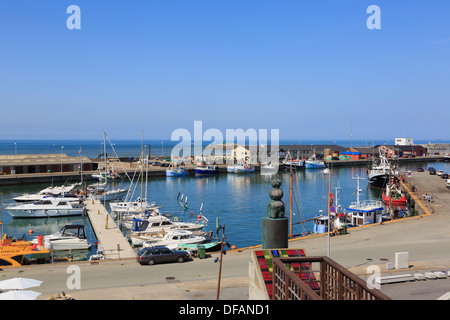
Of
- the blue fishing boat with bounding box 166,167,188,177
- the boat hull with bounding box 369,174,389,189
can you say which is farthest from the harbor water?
the blue fishing boat with bounding box 166,167,188,177

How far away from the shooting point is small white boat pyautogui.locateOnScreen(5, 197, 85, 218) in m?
54.0

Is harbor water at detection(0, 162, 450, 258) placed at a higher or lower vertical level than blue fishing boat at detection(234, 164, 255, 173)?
lower

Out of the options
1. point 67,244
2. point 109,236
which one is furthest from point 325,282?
point 109,236

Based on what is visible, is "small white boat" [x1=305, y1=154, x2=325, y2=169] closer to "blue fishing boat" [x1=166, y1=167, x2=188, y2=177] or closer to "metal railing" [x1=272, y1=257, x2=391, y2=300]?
"blue fishing boat" [x1=166, y1=167, x2=188, y2=177]

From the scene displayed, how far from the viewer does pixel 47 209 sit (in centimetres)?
5459

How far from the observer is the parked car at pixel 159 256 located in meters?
26.8

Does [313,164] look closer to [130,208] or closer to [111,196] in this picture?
[111,196]

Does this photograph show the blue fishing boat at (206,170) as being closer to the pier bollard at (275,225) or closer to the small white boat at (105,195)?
the small white boat at (105,195)

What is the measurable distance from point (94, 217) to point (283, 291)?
1843 inches

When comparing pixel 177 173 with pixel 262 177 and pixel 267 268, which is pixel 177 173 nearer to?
pixel 262 177

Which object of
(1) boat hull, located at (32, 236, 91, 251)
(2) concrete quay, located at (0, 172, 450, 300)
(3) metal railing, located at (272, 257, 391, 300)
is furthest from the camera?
(1) boat hull, located at (32, 236, 91, 251)

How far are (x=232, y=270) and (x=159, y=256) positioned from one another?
17.0 ft

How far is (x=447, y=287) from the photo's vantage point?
67.8ft

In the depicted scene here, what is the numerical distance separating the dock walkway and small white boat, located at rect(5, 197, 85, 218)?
1824mm
